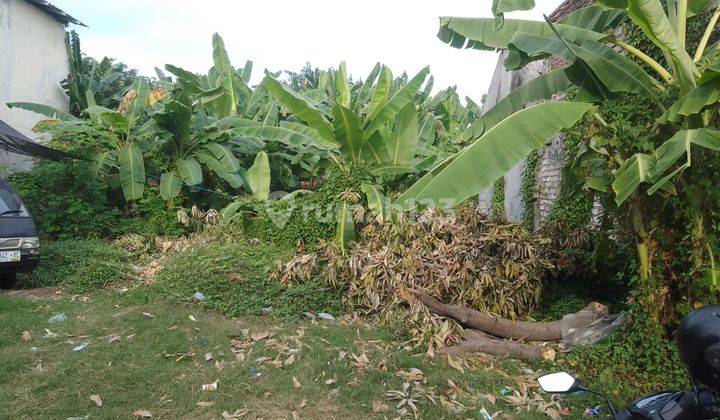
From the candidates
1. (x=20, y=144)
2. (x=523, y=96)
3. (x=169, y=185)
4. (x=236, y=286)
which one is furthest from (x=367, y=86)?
(x=523, y=96)

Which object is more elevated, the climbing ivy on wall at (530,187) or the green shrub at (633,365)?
the climbing ivy on wall at (530,187)

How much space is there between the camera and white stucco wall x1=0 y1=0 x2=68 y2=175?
1132 centimetres

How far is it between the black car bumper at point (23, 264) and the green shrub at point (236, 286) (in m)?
1.59

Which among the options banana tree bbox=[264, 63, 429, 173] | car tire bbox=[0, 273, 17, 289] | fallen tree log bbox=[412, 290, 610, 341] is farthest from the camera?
banana tree bbox=[264, 63, 429, 173]

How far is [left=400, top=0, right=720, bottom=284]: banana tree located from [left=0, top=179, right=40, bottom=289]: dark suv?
561 cm

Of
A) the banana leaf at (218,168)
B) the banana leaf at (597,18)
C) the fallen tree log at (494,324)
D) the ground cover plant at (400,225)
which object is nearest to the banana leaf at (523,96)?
the ground cover plant at (400,225)

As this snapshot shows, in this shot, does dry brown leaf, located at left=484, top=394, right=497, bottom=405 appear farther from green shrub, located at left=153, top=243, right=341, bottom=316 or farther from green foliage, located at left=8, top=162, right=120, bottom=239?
green foliage, located at left=8, top=162, right=120, bottom=239

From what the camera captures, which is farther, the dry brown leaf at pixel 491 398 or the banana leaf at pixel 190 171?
the banana leaf at pixel 190 171

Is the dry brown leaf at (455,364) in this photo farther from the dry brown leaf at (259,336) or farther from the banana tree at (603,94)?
the dry brown leaf at (259,336)

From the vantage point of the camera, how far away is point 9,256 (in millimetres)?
6441

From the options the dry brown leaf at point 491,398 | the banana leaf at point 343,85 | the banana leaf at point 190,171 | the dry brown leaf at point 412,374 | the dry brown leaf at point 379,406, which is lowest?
the dry brown leaf at point 491,398

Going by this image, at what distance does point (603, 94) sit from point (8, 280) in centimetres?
766

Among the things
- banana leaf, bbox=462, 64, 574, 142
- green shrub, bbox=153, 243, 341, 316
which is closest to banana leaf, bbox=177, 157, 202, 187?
green shrub, bbox=153, 243, 341, 316

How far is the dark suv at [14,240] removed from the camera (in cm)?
643
